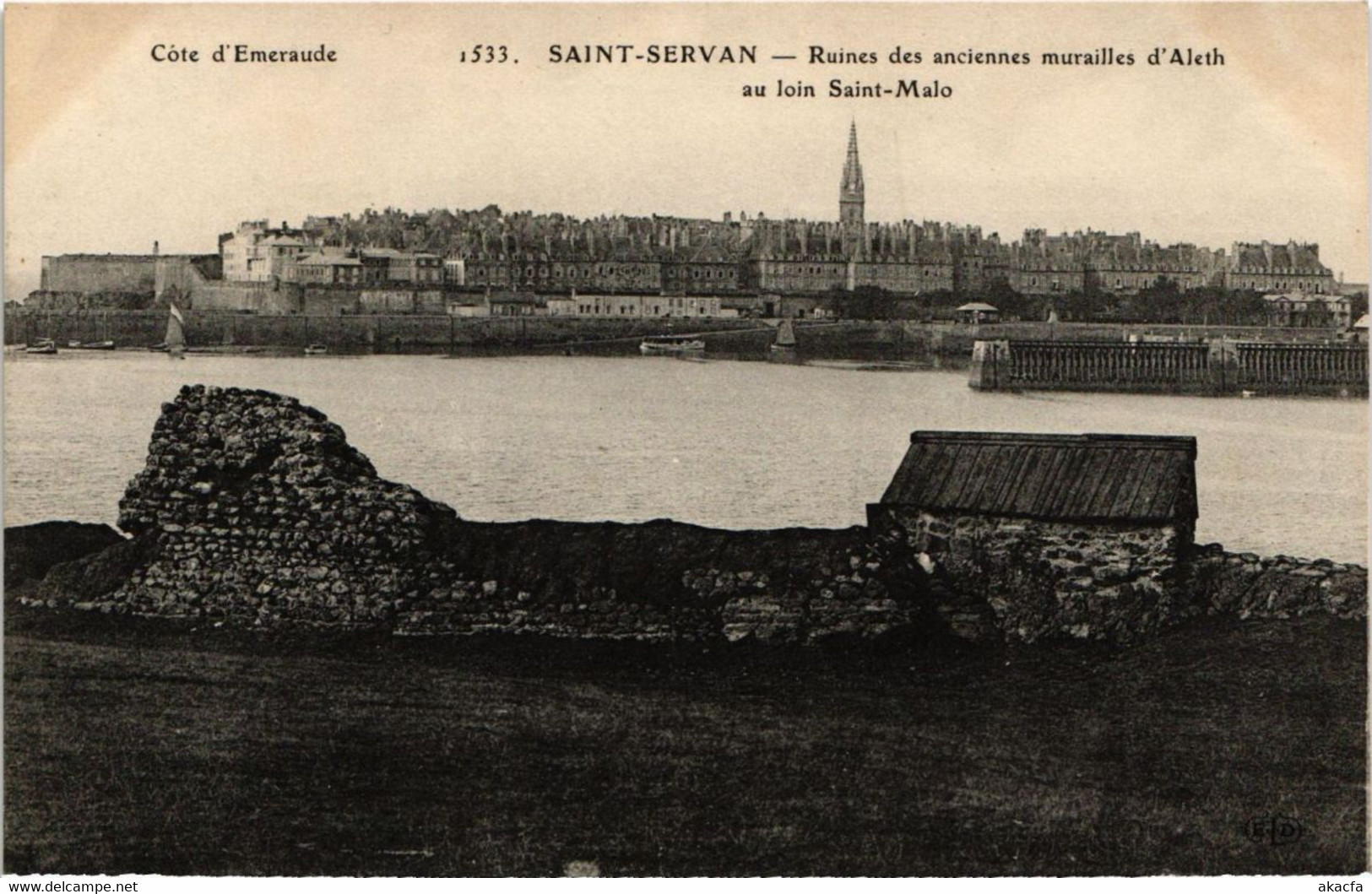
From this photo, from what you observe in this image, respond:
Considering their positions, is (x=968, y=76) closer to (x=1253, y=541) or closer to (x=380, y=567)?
(x=1253, y=541)

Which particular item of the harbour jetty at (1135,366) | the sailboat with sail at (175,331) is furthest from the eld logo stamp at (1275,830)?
the sailboat with sail at (175,331)

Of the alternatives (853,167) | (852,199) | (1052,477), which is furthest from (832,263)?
(1052,477)

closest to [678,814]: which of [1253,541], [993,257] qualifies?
[1253,541]

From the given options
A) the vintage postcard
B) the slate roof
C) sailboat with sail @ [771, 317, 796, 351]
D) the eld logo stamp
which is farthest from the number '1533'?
the eld logo stamp

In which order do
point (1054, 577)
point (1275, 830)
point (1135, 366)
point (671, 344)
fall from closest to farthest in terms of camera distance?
point (1275, 830) < point (1054, 577) < point (1135, 366) < point (671, 344)

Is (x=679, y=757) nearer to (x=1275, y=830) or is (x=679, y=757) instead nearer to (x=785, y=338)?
(x=1275, y=830)
